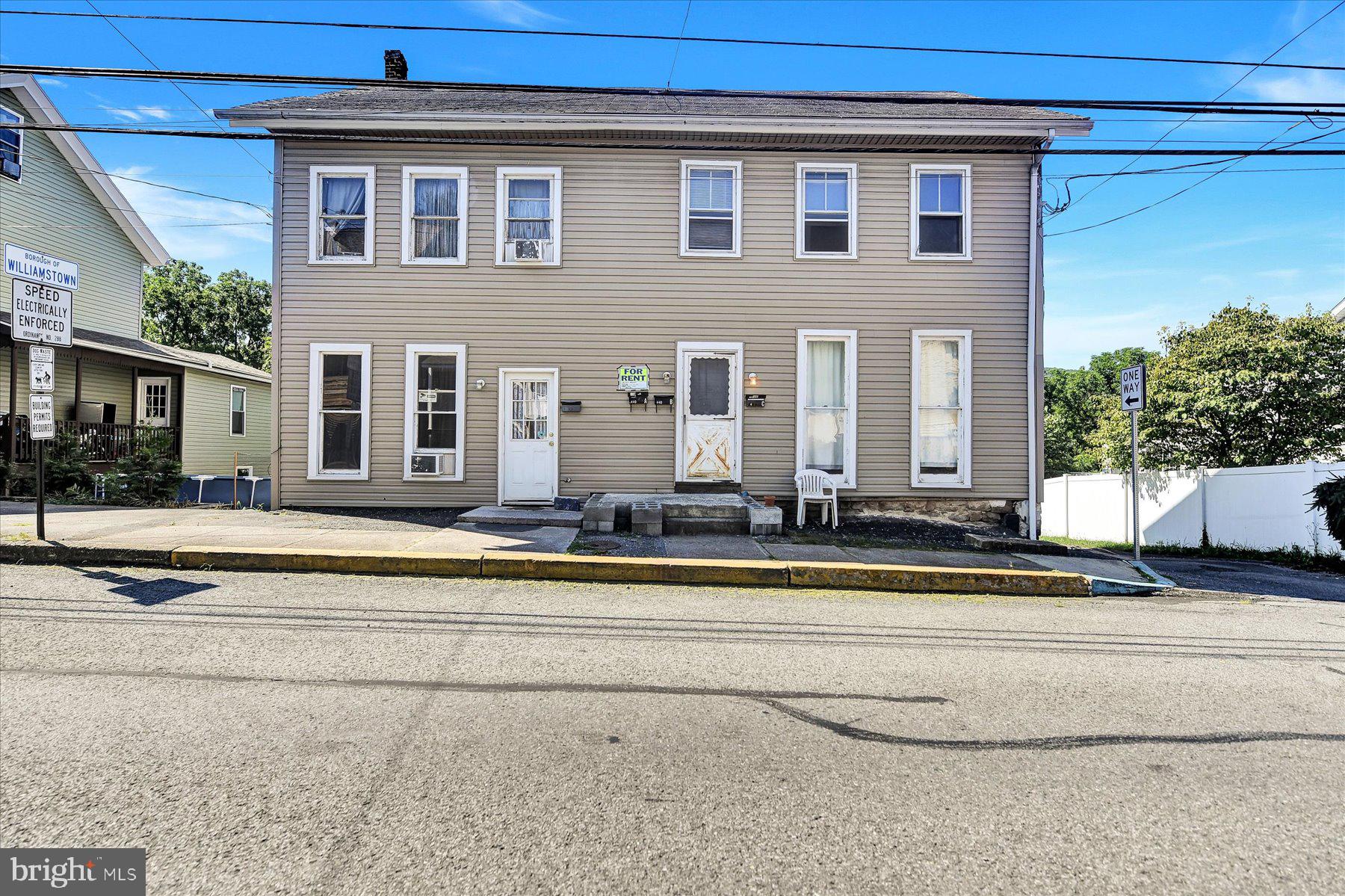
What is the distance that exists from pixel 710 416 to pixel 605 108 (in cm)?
539

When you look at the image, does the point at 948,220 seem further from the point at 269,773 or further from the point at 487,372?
the point at 269,773

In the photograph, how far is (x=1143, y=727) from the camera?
3395 mm

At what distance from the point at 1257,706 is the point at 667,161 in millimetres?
10267

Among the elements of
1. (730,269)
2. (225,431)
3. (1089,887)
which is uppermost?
(730,269)

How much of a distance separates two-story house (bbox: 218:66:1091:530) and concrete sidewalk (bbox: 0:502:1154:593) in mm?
2418

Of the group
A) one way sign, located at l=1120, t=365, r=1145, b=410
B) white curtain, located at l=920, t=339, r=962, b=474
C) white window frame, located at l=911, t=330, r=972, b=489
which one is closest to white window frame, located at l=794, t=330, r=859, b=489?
white window frame, located at l=911, t=330, r=972, b=489

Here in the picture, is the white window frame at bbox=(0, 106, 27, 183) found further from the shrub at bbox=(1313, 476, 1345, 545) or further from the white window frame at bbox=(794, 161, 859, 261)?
the shrub at bbox=(1313, 476, 1345, 545)

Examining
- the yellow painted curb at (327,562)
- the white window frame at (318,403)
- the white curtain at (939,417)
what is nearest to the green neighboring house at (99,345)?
the white window frame at (318,403)

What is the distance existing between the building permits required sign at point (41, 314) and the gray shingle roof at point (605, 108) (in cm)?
Answer: 506

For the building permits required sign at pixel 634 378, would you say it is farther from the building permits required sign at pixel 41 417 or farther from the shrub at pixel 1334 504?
the shrub at pixel 1334 504

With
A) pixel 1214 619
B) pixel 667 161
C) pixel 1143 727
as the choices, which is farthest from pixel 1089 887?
pixel 667 161

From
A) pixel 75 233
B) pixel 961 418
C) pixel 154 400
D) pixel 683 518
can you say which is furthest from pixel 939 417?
pixel 75 233

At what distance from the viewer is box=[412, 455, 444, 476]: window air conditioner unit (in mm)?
11234

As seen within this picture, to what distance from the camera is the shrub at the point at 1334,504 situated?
9.34 meters
